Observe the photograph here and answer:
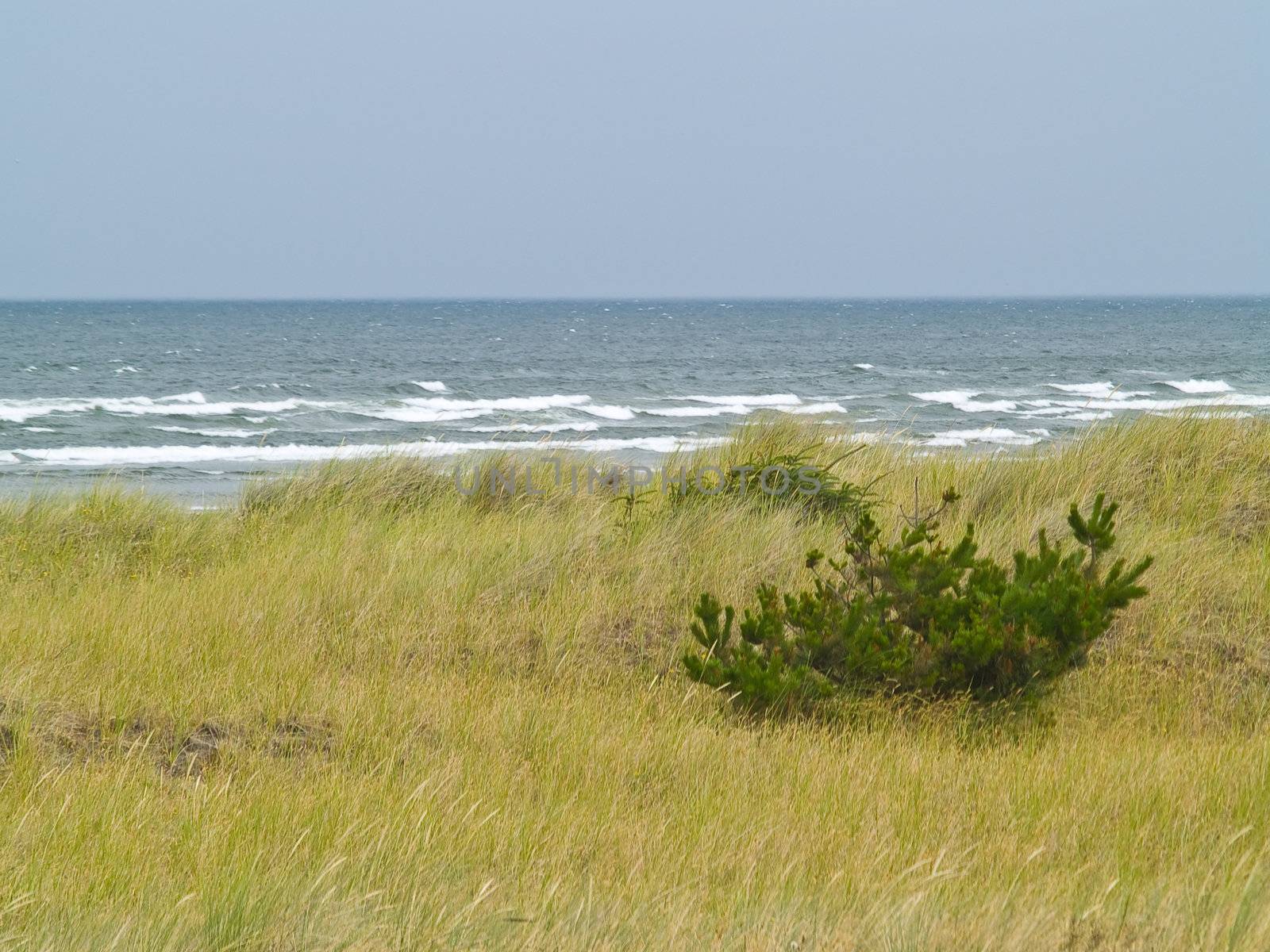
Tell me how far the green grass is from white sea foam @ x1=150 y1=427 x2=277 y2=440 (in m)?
18.0

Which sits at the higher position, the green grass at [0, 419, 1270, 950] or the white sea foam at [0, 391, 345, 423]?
the green grass at [0, 419, 1270, 950]

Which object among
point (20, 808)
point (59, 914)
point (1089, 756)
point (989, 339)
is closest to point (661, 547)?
point (1089, 756)

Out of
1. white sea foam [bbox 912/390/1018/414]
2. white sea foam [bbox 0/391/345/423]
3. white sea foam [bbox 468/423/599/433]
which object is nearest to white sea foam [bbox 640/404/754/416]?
white sea foam [bbox 468/423/599/433]

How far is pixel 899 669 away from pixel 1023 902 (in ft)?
7.26

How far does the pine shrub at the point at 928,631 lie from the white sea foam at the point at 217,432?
71.6 feet

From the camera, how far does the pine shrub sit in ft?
15.9

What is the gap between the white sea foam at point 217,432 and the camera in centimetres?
2547

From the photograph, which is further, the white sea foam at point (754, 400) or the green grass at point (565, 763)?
the white sea foam at point (754, 400)

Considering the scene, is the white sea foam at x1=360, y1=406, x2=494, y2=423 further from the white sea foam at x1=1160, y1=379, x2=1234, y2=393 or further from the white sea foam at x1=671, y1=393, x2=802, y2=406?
the white sea foam at x1=1160, y1=379, x2=1234, y2=393

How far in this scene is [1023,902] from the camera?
272cm

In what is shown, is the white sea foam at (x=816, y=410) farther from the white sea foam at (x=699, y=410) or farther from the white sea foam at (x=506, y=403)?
Answer: the white sea foam at (x=506, y=403)

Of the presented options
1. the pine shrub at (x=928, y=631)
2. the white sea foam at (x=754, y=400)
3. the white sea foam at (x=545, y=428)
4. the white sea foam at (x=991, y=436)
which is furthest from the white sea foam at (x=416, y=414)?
the pine shrub at (x=928, y=631)

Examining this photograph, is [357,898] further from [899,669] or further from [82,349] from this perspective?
[82,349]

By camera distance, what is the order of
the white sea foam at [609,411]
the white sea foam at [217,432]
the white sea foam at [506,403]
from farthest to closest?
1. the white sea foam at [506,403]
2. the white sea foam at [609,411]
3. the white sea foam at [217,432]
